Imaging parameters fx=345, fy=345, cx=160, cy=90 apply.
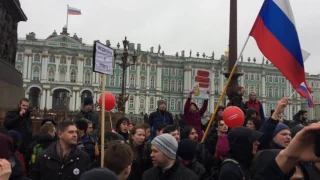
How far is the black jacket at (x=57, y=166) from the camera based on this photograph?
337 centimetres

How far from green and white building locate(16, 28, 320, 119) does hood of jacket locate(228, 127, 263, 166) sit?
49295 mm

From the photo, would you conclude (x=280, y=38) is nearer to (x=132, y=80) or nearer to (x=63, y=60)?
(x=63, y=60)

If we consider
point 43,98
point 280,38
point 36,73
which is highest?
point 36,73

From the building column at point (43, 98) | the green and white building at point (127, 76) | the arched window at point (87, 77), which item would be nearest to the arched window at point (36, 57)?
the green and white building at point (127, 76)

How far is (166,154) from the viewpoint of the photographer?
2.90 metres

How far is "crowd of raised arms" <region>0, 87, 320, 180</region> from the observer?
1.65 metres

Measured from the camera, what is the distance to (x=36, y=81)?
2137 inches

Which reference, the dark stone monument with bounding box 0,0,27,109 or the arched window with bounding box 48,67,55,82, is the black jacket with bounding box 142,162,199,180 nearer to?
the dark stone monument with bounding box 0,0,27,109

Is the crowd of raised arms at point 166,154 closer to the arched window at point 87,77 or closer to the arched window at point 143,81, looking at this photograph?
the arched window at point 87,77

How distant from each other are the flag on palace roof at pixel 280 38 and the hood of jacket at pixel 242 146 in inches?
90.0

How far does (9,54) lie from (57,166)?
652 centimetres

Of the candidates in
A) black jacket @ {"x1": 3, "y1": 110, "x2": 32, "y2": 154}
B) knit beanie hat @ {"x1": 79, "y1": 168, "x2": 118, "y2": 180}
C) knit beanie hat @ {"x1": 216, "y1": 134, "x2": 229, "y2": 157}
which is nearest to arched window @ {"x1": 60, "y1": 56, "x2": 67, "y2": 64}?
black jacket @ {"x1": 3, "y1": 110, "x2": 32, "y2": 154}

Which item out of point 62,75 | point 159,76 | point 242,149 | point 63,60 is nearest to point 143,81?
point 159,76

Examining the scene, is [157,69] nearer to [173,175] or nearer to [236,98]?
[236,98]
